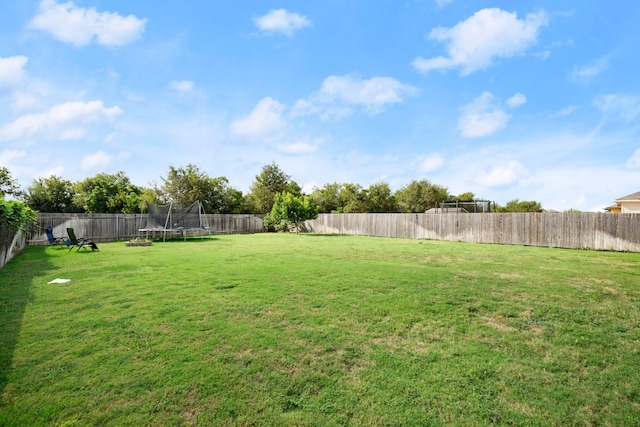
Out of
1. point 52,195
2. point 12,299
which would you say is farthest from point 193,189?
point 12,299

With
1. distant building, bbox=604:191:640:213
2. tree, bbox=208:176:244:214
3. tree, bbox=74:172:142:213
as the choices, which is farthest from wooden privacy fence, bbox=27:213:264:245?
distant building, bbox=604:191:640:213

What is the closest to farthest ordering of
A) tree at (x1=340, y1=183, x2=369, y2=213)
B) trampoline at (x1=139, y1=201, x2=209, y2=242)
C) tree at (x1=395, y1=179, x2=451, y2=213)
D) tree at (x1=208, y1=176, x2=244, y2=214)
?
trampoline at (x1=139, y1=201, x2=209, y2=242)
tree at (x1=208, y1=176, x2=244, y2=214)
tree at (x1=340, y1=183, x2=369, y2=213)
tree at (x1=395, y1=179, x2=451, y2=213)

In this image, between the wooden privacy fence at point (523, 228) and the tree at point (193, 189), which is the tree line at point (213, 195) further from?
the wooden privacy fence at point (523, 228)

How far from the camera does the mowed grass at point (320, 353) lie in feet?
6.42

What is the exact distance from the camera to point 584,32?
9.21m

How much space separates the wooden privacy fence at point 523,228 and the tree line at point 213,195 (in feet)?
22.1

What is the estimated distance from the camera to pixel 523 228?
526 inches

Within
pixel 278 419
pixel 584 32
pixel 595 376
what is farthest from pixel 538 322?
pixel 584 32

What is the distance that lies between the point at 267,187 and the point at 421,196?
17.9 meters

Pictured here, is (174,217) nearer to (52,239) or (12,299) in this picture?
(52,239)

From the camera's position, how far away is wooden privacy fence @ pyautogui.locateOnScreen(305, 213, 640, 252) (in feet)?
36.6

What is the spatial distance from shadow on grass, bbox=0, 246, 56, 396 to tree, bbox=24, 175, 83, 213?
2759 centimetres

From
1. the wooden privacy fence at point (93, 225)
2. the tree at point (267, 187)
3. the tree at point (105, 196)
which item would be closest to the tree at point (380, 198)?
the tree at point (267, 187)

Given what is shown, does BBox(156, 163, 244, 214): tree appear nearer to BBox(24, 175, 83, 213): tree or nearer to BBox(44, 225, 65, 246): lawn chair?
BBox(24, 175, 83, 213): tree
